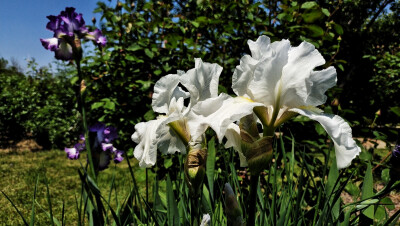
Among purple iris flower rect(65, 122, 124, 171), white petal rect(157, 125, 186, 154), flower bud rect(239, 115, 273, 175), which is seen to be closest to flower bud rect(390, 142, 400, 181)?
flower bud rect(239, 115, 273, 175)

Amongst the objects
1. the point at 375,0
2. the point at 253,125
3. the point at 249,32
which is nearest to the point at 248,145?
the point at 253,125

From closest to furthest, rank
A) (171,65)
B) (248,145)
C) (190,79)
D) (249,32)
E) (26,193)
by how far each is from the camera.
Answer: (248,145)
(190,79)
(249,32)
(171,65)
(26,193)

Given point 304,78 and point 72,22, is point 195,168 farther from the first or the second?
point 72,22

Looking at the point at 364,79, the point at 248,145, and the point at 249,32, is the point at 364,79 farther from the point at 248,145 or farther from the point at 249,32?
the point at 248,145

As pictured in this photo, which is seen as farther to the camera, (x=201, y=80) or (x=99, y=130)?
(x=99, y=130)

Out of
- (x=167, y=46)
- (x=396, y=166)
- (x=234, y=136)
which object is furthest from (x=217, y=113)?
(x=167, y=46)

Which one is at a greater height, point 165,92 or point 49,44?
point 49,44

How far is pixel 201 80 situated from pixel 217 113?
0.19m

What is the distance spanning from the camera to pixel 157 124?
0.88 metres

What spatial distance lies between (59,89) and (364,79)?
27.2 feet

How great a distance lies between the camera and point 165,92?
3.14 ft

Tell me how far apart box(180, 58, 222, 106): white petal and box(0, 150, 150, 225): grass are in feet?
3.88

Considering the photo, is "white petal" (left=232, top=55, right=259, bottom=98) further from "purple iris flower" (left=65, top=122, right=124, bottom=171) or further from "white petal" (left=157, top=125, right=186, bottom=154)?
"purple iris flower" (left=65, top=122, right=124, bottom=171)

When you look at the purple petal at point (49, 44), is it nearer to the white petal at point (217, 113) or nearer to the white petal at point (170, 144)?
the white petal at point (170, 144)
